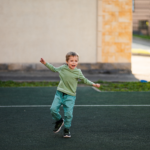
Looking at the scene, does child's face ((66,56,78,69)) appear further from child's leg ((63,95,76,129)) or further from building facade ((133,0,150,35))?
building facade ((133,0,150,35))

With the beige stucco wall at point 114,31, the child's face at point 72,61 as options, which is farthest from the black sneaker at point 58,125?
the beige stucco wall at point 114,31

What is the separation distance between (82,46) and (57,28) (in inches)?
55.6

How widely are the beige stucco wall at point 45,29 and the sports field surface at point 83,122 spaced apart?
5.48 meters

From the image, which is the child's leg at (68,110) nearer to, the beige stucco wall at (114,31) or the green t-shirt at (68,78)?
the green t-shirt at (68,78)

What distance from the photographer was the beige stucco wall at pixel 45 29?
1612 centimetres

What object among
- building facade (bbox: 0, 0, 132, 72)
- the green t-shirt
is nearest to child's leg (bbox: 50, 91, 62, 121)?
the green t-shirt

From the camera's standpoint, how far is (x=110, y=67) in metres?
16.5

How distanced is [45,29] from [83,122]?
9.78 m

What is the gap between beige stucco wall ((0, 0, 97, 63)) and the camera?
16.1 m

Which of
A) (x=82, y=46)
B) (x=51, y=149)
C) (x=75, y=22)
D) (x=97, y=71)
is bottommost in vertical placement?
(x=51, y=149)

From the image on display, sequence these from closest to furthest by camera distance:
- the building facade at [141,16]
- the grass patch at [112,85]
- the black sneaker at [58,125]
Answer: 1. the black sneaker at [58,125]
2. the grass patch at [112,85]
3. the building facade at [141,16]

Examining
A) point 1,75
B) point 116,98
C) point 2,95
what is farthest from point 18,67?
point 116,98

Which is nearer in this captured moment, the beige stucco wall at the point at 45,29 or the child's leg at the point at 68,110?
the child's leg at the point at 68,110

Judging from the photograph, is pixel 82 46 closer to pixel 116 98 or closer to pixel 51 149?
pixel 116 98
